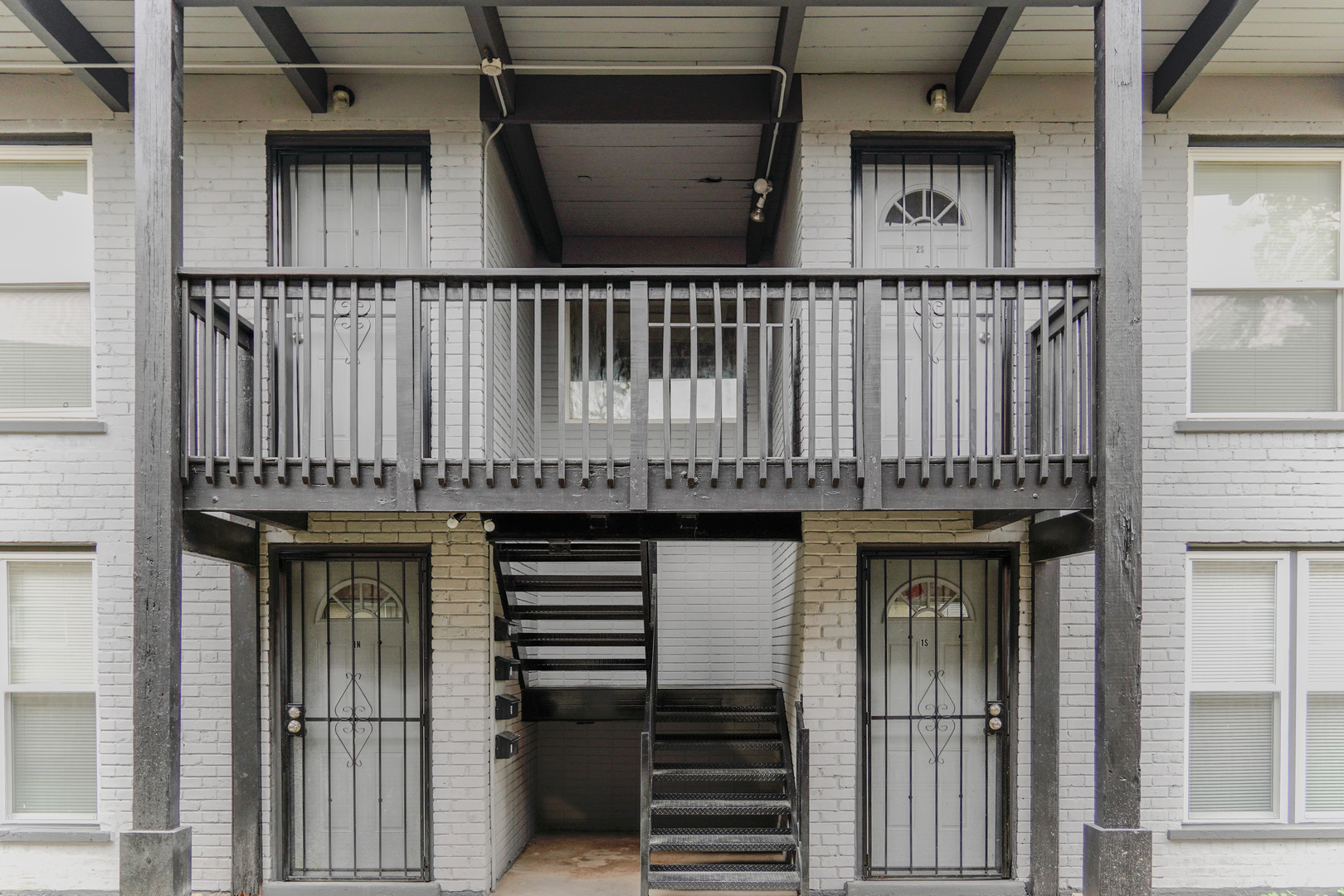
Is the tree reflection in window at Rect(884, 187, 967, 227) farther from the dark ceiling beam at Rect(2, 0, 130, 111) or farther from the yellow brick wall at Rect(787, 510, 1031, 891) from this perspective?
the dark ceiling beam at Rect(2, 0, 130, 111)

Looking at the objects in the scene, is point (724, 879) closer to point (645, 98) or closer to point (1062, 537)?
point (1062, 537)

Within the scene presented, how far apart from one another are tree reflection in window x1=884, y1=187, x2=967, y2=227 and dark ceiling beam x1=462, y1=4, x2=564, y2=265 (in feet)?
7.59

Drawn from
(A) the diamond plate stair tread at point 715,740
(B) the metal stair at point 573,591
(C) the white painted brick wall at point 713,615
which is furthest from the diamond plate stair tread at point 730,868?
(C) the white painted brick wall at point 713,615

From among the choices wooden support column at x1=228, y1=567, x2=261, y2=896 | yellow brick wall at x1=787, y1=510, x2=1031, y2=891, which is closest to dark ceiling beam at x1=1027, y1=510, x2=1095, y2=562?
yellow brick wall at x1=787, y1=510, x2=1031, y2=891

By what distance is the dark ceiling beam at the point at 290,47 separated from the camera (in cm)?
534

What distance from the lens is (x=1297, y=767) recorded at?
5992 millimetres

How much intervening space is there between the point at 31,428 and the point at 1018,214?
231 inches

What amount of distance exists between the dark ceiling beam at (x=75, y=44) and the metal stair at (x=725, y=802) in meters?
4.81

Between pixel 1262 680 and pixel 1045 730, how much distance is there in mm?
1380

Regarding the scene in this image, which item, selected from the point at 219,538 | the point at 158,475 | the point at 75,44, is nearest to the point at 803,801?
the point at 219,538

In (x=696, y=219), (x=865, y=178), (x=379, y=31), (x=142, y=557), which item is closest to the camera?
(x=142, y=557)

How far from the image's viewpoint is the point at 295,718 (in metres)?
6.04

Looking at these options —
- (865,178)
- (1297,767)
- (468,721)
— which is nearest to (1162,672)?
(1297,767)

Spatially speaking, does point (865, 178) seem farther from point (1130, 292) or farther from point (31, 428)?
point (31, 428)
